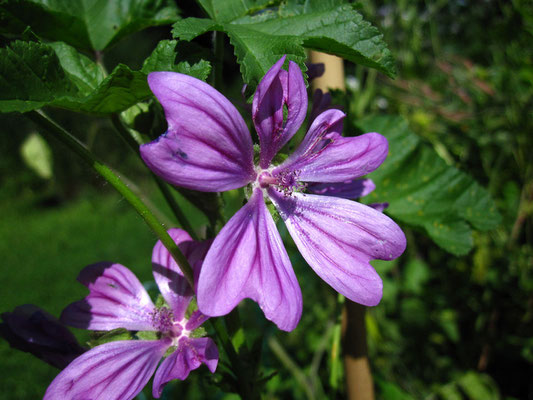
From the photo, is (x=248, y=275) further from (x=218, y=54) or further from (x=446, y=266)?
(x=446, y=266)

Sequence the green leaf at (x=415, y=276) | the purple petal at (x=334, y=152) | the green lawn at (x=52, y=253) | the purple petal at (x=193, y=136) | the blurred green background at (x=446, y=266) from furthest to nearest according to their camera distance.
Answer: the green lawn at (x=52, y=253), the green leaf at (x=415, y=276), the blurred green background at (x=446, y=266), the purple petal at (x=334, y=152), the purple petal at (x=193, y=136)

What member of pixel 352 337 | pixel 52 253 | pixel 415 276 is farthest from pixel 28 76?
pixel 52 253

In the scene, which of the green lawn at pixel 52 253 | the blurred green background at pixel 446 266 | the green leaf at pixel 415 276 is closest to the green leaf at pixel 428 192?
the blurred green background at pixel 446 266

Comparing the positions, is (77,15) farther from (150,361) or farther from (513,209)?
(513,209)

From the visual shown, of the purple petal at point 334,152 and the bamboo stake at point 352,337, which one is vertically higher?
the purple petal at point 334,152

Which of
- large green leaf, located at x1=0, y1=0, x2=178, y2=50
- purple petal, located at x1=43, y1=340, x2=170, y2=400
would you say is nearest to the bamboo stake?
large green leaf, located at x1=0, y1=0, x2=178, y2=50

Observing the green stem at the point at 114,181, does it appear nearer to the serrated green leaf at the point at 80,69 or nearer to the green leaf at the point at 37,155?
the serrated green leaf at the point at 80,69

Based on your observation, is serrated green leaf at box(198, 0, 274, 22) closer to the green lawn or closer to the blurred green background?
the blurred green background
